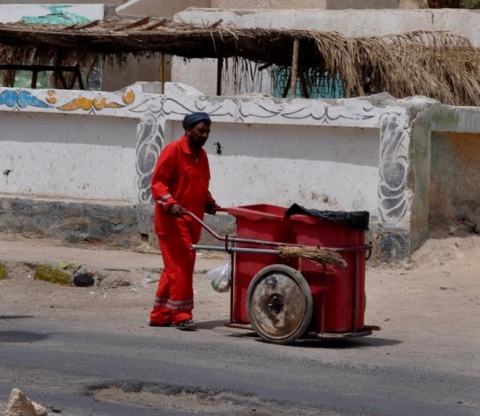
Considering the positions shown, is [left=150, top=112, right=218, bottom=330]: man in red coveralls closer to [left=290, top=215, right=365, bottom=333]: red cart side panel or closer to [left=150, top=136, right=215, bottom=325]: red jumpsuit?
[left=150, top=136, right=215, bottom=325]: red jumpsuit

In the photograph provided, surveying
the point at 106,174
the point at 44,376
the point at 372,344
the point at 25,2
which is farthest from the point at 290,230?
the point at 25,2

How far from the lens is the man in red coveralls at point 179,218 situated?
964cm

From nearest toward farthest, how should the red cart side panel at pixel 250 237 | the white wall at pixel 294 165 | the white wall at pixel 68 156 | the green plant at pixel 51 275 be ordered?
the red cart side panel at pixel 250 237 → the green plant at pixel 51 275 → the white wall at pixel 294 165 → the white wall at pixel 68 156

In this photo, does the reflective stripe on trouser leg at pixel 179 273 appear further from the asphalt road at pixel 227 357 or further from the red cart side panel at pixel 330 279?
the red cart side panel at pixel 330 279

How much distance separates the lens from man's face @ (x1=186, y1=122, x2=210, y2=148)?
31.5ft

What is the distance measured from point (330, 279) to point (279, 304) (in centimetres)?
42

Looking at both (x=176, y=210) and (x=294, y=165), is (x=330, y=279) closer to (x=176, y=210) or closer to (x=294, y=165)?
(x=176, y=210)

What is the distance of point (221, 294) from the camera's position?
11.8 m

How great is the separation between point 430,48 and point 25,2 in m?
11.4

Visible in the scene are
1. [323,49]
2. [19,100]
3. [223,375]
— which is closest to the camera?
[223,375]

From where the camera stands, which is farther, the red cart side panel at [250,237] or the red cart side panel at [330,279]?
the red cart side panel at [250,237]

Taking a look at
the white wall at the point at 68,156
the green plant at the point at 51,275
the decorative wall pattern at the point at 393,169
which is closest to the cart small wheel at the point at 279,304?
the decorative wall pattern at the point at 393,169

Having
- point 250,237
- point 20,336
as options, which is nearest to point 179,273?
point 250,237

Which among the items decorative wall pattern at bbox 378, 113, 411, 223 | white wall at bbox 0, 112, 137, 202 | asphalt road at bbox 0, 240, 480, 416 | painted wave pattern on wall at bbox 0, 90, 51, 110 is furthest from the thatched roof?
asphalt road at bbox 0, 240, 480, 416
